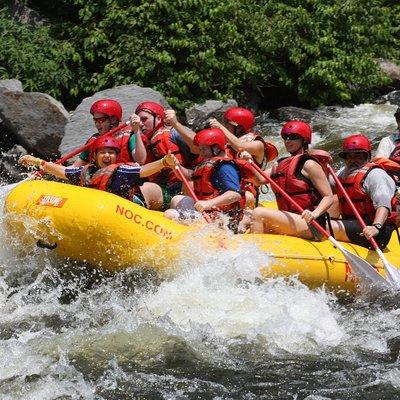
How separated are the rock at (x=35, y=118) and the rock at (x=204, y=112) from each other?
198 centimetres

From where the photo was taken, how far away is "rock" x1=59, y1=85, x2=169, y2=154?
1144 cm

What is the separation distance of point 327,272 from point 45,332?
6.97ft

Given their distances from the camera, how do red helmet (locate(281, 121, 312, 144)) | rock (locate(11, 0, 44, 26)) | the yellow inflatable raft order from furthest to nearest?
rock (locate(11, 0, 44, 26)) < red helmet (locate(281, 121, 312, 144)) < the yellow inflatable raft

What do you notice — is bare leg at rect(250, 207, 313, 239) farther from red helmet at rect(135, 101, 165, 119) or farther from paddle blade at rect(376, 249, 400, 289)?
red helmet at rect(135, 101, 165, 119)

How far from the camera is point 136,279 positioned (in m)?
6.60

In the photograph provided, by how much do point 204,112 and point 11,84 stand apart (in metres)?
2.80

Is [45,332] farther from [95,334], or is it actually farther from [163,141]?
[163,141]

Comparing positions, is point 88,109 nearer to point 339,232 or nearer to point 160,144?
point 160,144

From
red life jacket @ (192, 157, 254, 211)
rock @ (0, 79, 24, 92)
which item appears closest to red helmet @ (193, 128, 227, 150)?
red life jacket @ (192, 157, 254, 211)

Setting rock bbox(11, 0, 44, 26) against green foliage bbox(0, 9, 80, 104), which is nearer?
green foliage bbox(0, 9, 80, 104)

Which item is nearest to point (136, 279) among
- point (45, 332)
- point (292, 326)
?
point (45, 332)

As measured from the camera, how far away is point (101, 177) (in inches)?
275

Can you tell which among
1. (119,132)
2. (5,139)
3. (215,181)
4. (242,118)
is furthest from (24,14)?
(215,181)

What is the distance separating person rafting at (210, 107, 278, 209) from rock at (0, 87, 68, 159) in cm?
455
